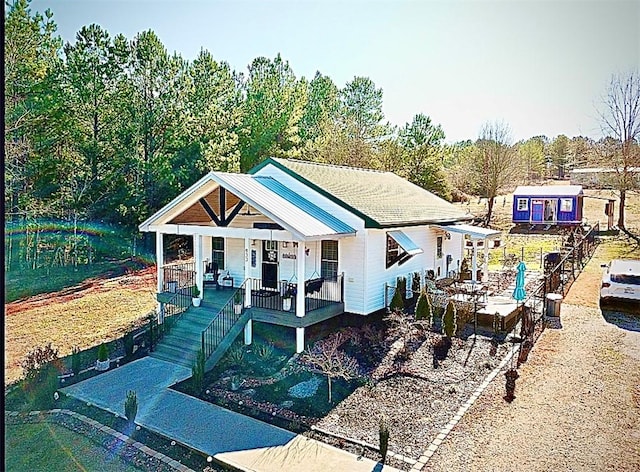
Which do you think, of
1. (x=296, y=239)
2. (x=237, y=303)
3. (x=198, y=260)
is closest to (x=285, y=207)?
(x=296, y=239)

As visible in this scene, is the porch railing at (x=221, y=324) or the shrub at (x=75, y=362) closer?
the shrub at (x=75, y=362)

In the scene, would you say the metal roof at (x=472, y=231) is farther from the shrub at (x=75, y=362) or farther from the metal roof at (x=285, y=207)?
the shrub at (x=75, y=362)

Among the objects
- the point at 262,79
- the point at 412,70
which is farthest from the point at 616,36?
the point at 262,79

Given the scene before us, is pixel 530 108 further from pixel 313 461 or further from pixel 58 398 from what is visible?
pixel 58 398

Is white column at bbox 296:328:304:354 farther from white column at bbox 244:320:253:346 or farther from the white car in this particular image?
the white car

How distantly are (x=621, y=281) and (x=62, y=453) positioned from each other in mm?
4187

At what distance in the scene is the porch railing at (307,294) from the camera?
630cm

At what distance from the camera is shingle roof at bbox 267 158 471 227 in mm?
6891

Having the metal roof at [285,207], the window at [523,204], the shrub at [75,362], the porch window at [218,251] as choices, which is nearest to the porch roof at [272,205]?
the metal roof at [285,207]

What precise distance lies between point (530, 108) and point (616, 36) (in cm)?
54

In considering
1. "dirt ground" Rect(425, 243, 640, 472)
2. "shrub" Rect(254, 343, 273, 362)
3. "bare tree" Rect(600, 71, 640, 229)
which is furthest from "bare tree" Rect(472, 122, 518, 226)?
"shrub" Rect(254, 343, 273, 362)

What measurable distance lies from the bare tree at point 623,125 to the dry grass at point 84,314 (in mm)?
2538

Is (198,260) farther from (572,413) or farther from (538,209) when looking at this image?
(572,413)

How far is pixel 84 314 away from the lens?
5680 millimetres
